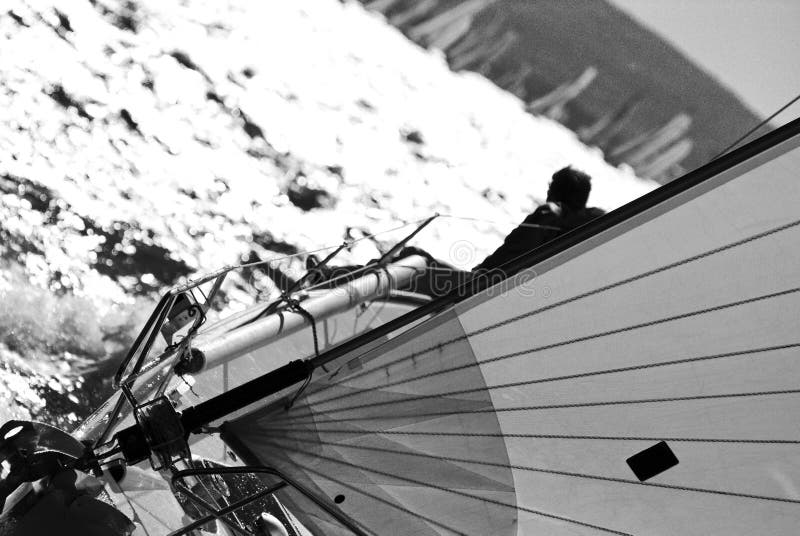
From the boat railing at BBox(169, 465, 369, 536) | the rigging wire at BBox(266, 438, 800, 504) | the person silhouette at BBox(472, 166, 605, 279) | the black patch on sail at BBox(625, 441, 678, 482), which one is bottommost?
the boat railing at BBox(169, 465, 369, 536)

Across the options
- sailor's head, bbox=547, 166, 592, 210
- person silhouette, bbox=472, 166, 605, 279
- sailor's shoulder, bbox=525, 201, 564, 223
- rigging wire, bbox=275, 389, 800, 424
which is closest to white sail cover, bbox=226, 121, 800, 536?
rigging wire, bbox=275, 389, 800, 424

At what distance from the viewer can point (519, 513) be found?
6.00 ft

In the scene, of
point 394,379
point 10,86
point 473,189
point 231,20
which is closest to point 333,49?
point 231,20

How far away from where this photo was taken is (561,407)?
178 centimetres

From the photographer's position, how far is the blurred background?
11.2 ft

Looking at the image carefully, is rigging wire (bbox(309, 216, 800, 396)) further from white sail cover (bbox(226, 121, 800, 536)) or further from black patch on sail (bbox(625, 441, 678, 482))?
black patch on sail (bbox(625, 441, 678, 482))

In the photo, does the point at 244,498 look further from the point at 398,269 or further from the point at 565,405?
the point at 398,269

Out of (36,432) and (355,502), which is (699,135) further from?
(36,432)

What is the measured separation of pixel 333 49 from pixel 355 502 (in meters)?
3.51

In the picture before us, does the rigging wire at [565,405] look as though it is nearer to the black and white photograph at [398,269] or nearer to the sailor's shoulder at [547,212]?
the black and white photograph at [398,269]

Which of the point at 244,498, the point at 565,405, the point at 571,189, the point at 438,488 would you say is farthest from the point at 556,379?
the point at 571,189

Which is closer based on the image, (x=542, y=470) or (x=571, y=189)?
(x=542, y=470)

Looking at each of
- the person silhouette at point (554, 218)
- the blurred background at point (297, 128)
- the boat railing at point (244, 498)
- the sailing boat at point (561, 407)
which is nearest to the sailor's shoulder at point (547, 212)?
the person silhouette at point (554, 218)

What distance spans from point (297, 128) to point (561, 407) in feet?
9.51
